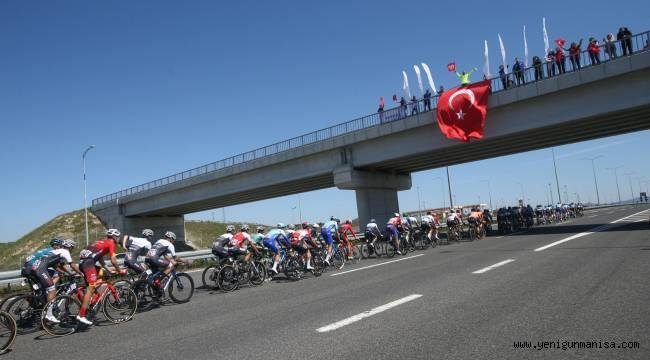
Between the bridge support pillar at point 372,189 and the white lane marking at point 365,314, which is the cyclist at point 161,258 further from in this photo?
the bridge support pillar at point 372,189

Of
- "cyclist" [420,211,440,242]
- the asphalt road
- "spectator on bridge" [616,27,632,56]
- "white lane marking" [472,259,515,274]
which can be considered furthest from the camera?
"cyclist" [420,211,440,242]

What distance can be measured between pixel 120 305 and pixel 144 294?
103 cm

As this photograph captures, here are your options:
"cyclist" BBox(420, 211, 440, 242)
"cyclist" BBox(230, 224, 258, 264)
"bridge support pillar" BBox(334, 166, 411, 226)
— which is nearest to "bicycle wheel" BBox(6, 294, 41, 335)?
"cyclist" BBox(230, 224, 258, 264)

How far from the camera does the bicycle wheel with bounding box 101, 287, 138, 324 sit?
26.2 feet

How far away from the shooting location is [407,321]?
5.97 meters

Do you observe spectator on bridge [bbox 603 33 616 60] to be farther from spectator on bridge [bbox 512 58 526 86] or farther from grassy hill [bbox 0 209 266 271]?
grassy hill [bbox 0 209 266 271]

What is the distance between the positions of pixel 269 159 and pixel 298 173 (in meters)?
2.74

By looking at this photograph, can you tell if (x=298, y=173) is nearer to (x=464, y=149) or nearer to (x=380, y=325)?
(x=464, y=149)

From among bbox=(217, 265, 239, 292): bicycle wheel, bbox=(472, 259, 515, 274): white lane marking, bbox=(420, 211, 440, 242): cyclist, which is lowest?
bbox=(472, 259, 515, 274): white lane marking

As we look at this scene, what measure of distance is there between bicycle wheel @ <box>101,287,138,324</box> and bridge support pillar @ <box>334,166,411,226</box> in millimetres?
21632

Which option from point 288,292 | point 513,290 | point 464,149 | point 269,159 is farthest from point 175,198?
point 513,290

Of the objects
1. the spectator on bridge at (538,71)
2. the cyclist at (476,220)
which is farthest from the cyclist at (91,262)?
the spectator on bridge at (538,71)

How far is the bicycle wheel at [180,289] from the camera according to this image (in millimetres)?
9578

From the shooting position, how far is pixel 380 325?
5859 mm
